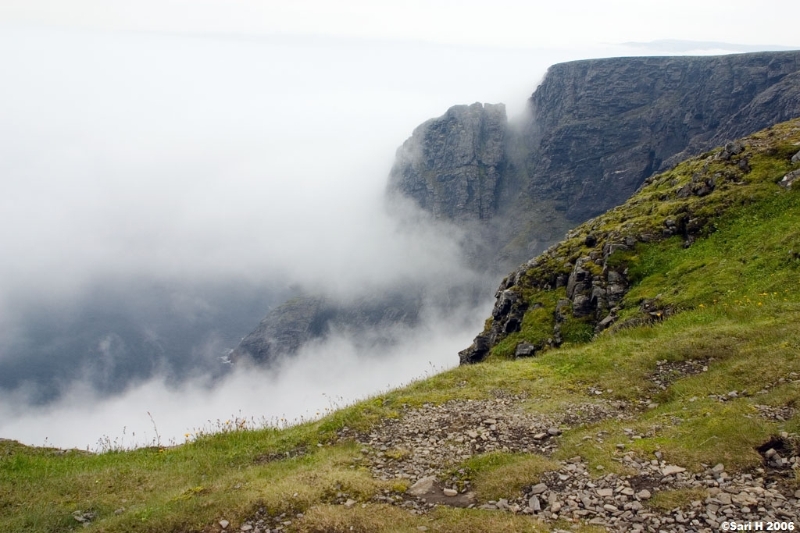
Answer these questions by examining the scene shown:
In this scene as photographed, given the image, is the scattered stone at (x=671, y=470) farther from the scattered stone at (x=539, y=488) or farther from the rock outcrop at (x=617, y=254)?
the rock outcrop at (x=617, y=254)

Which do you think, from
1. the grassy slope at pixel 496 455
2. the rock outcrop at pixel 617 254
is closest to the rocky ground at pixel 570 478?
the grassy slope at pixel 496 455

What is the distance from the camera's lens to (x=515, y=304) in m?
55.0

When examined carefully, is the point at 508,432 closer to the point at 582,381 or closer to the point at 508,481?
the point at 508,481

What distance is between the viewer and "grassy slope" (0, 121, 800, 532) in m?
14.3

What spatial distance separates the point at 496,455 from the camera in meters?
16.6

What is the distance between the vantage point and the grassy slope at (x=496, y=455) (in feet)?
47.1

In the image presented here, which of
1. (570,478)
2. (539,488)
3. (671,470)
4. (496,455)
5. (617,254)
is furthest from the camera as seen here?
(617,254)

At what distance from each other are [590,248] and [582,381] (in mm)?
34670

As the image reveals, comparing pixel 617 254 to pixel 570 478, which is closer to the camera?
pixel 570 478

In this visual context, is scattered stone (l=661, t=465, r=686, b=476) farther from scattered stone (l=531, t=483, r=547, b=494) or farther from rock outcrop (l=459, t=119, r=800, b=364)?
rock outcrop (l=459, t=119, r=800, b=364)

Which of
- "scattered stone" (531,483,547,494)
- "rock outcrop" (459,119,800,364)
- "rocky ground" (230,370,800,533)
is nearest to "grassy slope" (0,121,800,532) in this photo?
"scattered stone" (531,483,547,494)

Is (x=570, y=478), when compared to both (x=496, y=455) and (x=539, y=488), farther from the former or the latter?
(x=496, y=455)

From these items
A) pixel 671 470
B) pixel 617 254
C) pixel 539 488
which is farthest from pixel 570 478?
pixel 617 254

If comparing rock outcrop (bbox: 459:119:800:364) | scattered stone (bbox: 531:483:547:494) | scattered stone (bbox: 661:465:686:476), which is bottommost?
scattered stone (bbox: 661:465:686:476)
